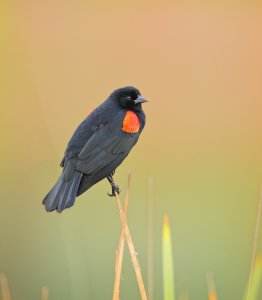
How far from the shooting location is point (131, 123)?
6.66ft

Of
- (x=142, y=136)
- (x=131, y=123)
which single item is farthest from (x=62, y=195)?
(x=142, y=136)

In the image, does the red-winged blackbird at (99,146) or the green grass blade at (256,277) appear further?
the red-winged blackbird at (99,146)

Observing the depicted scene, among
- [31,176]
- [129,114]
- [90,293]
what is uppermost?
[129,114]

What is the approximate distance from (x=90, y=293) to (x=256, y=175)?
1306mm

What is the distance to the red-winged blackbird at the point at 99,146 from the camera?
1.69m

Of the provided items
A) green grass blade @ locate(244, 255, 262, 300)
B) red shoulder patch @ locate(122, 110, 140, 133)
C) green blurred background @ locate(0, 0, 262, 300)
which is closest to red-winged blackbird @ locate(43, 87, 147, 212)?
red shoulder patch @ locate(122, 110, 140, 133)

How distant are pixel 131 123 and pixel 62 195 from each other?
0.50 m

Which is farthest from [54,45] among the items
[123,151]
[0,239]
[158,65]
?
[123,151]

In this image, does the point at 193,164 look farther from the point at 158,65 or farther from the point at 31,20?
the point at 31,20

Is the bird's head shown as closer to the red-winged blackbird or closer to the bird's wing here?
the red-winged blackbird

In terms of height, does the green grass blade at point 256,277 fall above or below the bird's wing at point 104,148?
below

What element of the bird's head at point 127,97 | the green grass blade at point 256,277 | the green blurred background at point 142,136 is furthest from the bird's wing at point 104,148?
the green grass blade at point 256,277

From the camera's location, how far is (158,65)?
3352 millimetres

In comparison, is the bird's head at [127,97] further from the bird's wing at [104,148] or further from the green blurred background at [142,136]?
the green blurred background at [142,136]
